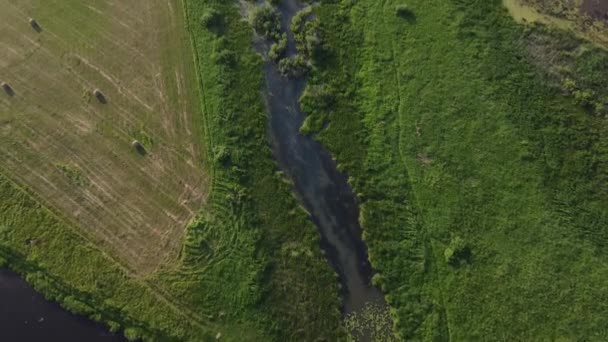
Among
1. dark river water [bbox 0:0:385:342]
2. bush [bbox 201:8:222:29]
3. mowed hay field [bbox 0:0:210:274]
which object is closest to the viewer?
dark river water [bbox 0:0:385:342]

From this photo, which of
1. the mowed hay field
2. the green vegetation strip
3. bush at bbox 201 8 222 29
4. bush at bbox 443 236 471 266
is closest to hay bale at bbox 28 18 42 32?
the mowed hay field

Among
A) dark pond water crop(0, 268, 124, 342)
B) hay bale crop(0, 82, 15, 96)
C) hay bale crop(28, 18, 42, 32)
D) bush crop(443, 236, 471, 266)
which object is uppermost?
hay bale crop(28, 18, 42, 32)

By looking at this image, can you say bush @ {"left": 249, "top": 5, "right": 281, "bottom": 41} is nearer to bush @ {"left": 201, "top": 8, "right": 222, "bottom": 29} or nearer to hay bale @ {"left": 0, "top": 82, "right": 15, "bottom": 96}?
bush @ {"left": 201, "top": 8, "right": 222, "bottom": 29}

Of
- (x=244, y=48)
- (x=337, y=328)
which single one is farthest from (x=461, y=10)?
(x=337, y=328)

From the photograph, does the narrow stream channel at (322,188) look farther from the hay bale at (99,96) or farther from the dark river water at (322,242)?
the hay bale at (99,96)

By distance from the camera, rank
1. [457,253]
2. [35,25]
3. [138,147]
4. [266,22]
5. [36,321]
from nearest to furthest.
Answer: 1. [457,253]
2. [36,321]
3. [138,147]
4. [266,22]
5. [35,25]

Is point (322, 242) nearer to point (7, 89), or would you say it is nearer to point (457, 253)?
point (457, 253)

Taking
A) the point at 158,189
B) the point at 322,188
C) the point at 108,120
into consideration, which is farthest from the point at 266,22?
the point at 158,189
